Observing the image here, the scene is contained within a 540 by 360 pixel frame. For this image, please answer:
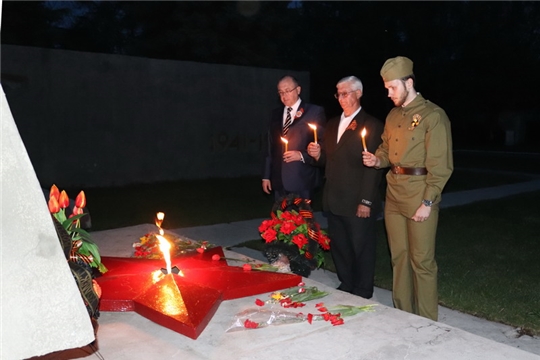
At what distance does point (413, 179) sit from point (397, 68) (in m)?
0.71

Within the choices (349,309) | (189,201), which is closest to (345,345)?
(349,309)

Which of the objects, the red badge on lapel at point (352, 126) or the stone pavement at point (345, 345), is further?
the red badge on lapel at point (352, 126)

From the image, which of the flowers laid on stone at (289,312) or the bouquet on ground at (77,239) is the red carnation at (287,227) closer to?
the flowers laid on stone at (289,312)

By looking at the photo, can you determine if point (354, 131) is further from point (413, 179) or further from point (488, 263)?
point (488, 263)

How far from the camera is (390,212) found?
3766 millimetres

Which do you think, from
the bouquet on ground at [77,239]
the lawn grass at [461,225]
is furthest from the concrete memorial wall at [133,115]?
the bouquet on ground at [77,239]

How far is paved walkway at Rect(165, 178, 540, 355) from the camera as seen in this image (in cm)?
370

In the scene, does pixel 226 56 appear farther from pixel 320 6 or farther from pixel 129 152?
pixel 129 152

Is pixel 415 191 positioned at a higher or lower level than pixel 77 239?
higher

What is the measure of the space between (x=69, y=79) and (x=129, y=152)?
207 cm

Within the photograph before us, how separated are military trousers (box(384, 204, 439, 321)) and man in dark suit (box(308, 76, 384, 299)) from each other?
0.40m

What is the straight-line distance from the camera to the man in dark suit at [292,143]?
4480 millimetres

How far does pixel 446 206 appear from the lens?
955 centimetres

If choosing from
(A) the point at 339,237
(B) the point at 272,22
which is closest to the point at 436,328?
(A) the point at 339,237
